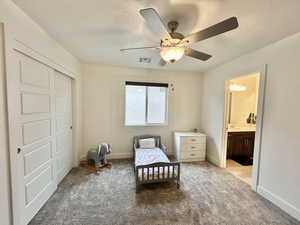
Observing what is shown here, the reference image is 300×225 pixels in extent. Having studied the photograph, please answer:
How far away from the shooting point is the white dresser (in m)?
3.66

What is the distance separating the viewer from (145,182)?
2438 millimetres

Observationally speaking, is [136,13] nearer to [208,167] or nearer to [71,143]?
[71,143]

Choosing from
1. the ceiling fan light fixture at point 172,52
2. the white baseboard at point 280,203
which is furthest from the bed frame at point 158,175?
the ceiling fan light fixture at point 172,52

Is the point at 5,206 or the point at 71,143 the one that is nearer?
the point at 5,206

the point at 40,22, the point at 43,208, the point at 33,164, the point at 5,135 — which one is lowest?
the point at 43,208

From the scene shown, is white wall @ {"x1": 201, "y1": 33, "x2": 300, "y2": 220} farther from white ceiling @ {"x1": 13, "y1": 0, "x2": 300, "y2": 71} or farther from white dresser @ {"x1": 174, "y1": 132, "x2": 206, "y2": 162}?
white dresser @ {"x1": 174, "y1": 132, "x2": 206, "y2": 162}

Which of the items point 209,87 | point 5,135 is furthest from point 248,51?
point 5,135

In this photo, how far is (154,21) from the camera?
1294 mm

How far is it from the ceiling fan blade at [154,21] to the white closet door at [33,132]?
4.37 feet

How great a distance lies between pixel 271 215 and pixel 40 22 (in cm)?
376

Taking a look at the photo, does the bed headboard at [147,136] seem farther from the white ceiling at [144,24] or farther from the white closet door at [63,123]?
the white ceiling at [144,24]

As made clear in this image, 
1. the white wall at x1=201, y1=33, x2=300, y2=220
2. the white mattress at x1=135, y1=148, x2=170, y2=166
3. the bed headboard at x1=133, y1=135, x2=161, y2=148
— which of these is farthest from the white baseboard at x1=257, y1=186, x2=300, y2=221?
the bed headboard at x1=133, y1=135, x2=161, y2=148

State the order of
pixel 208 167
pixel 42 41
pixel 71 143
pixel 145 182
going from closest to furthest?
1. pixel 42 41
2. pixel 145 182
3. pixel 71 143
4. pixel 208 167

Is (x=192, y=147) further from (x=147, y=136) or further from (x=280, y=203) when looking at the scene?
(x=280, y=203)
